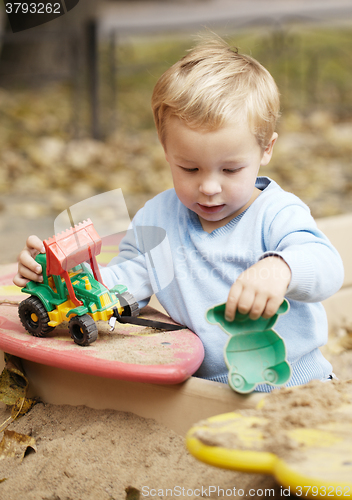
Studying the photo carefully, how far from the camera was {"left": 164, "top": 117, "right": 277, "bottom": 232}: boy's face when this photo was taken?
0.94 metres

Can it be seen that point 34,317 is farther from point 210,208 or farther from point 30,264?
point 210,208

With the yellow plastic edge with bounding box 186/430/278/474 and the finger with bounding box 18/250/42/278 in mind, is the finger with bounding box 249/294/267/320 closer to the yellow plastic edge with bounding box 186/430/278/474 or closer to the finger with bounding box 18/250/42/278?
the yellow plastic edge with bounding box 186/430/278/474

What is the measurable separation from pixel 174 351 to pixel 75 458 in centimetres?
26

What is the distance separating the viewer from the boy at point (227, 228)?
34.8 inches

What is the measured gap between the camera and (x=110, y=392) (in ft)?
3.26

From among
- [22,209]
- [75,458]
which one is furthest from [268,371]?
[22,209]

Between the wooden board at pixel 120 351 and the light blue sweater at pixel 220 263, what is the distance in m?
0.08

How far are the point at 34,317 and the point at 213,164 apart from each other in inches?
17.9

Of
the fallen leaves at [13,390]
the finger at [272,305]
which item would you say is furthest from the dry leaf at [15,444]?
the finger at [272,305]

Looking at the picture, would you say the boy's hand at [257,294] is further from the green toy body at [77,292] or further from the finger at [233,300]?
the green toy body at [77,292]

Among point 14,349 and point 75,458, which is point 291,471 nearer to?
point 75,458

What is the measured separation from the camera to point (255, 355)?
2.88ft

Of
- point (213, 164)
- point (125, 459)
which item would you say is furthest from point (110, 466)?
point (213, 164)

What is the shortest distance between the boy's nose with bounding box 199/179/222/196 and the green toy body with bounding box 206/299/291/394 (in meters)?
0.25
